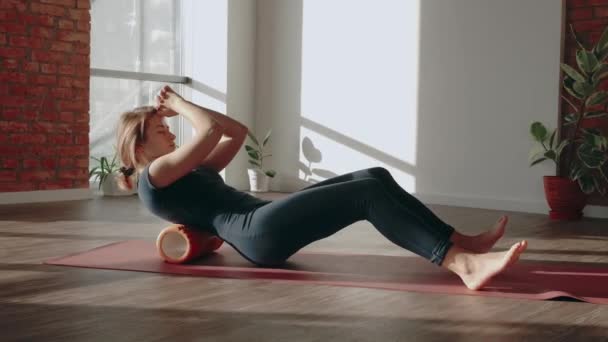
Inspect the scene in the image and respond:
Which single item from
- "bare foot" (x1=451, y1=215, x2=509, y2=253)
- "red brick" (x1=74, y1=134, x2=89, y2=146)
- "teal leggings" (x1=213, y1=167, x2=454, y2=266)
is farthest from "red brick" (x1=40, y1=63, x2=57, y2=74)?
"bare foot" (x1=451, y1=215, x2=509, y2=253)

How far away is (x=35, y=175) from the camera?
18.5 ft

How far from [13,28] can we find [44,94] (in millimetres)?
488

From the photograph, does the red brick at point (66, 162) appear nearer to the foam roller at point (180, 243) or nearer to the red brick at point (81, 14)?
the red brick at point (81, 14)

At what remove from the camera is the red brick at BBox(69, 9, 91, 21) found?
5.83m

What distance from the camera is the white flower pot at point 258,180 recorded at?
6.95 metres

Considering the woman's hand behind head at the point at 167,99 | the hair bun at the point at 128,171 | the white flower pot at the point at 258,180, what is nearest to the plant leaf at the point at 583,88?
the white flower pot at the point at 258,180

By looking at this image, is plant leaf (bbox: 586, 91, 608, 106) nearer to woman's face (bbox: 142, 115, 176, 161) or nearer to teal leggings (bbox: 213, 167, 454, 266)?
teal leggings (bbox: 213, 167, 454, 266)

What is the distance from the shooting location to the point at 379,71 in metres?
6.39

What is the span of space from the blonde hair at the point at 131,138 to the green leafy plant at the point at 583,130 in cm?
311

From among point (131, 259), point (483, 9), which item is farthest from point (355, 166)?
point (131, 259)

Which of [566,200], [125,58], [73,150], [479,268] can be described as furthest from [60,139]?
[479,268]

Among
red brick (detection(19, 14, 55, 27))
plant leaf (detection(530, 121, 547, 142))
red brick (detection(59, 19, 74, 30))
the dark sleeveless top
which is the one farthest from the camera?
red brick (detection(59, 19, 74, 30))

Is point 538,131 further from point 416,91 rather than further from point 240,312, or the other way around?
point 240,312

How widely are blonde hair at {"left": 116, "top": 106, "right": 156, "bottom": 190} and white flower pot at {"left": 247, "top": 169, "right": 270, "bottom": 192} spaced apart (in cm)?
396
